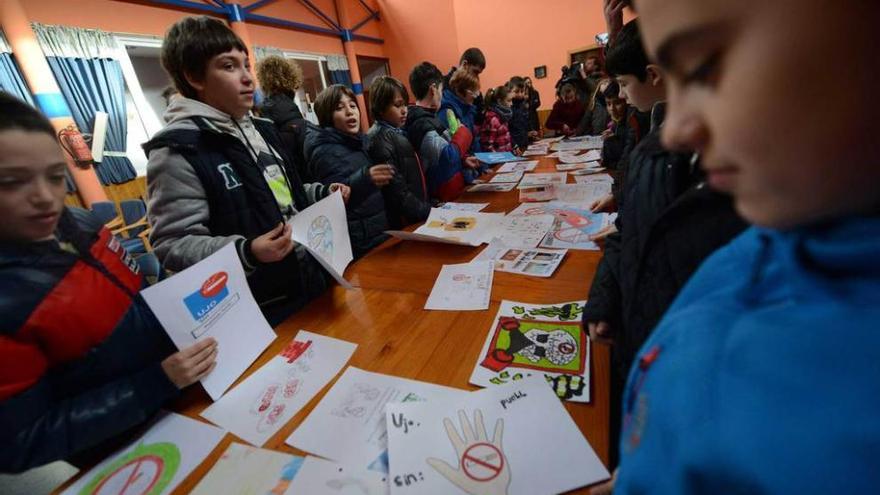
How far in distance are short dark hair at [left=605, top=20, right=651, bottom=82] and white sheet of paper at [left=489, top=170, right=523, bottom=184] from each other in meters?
0.90

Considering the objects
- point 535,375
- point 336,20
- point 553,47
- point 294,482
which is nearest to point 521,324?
point 535,375

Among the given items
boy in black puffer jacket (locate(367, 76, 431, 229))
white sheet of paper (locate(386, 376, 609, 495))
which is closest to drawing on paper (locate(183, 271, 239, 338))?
white sheet of paper (locate(386, 376, 609, 495))

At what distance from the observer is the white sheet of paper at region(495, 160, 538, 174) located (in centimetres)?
198

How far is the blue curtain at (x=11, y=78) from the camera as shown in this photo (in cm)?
258

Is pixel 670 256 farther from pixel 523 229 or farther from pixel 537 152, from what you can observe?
pixel 537 152

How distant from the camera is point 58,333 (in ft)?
1.66

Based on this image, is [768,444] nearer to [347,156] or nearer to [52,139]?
[52,139]

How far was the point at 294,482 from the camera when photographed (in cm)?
45

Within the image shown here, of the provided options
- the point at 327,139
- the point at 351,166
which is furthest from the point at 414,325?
the point at 327,139

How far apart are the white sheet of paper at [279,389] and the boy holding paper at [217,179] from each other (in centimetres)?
20

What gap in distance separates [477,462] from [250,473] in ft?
0.97

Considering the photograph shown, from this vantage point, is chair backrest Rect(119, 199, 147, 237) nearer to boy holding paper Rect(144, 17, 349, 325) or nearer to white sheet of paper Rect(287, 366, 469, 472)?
boy holding paper Rect(144, 17, 349, 325)

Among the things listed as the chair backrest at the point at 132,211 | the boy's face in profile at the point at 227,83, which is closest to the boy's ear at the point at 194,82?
the boy's face in profile at the point at 227,83

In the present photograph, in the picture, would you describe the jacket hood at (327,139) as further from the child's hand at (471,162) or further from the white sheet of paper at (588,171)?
the white sheet of paper at (588,171)
